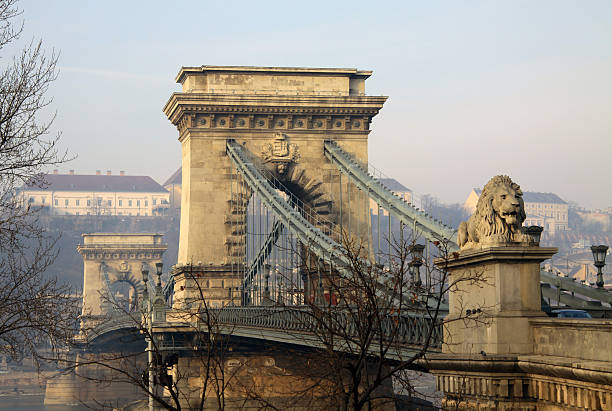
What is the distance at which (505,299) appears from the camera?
56.5 ft

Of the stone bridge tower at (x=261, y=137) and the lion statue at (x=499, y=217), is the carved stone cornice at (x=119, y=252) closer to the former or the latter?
the stone bridge tower at (x=261, y=137)

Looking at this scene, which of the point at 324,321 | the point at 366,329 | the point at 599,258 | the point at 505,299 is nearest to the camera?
the point at 505,299

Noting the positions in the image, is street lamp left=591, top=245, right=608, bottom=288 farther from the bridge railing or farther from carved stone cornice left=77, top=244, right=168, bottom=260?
carved stone cornice left=77, top=244, right=168, bottom=260

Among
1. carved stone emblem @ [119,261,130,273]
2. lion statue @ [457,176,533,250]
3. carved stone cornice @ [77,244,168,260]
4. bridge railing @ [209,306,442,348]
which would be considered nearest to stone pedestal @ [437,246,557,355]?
lion statue @ [457,176,533,250]

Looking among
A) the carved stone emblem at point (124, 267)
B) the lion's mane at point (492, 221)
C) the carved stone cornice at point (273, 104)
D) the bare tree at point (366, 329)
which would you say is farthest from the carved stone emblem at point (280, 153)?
the carved stone emblem at point (124, 267)

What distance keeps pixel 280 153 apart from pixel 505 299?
4134 cm

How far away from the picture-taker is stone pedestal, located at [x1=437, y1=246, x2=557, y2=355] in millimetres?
17109

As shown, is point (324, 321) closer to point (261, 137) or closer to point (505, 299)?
point (505, 299)

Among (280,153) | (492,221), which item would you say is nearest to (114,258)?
(280,153)

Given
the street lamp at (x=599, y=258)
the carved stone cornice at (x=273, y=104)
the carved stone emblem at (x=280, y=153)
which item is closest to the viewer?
the street lamp at (x=599, y=258)

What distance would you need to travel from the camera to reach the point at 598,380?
14695 millimetres

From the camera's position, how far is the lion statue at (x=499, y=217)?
17562 mm

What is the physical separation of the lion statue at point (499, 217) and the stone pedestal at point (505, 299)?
26cm

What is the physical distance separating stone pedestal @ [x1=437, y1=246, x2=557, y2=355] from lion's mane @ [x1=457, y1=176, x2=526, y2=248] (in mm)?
319
